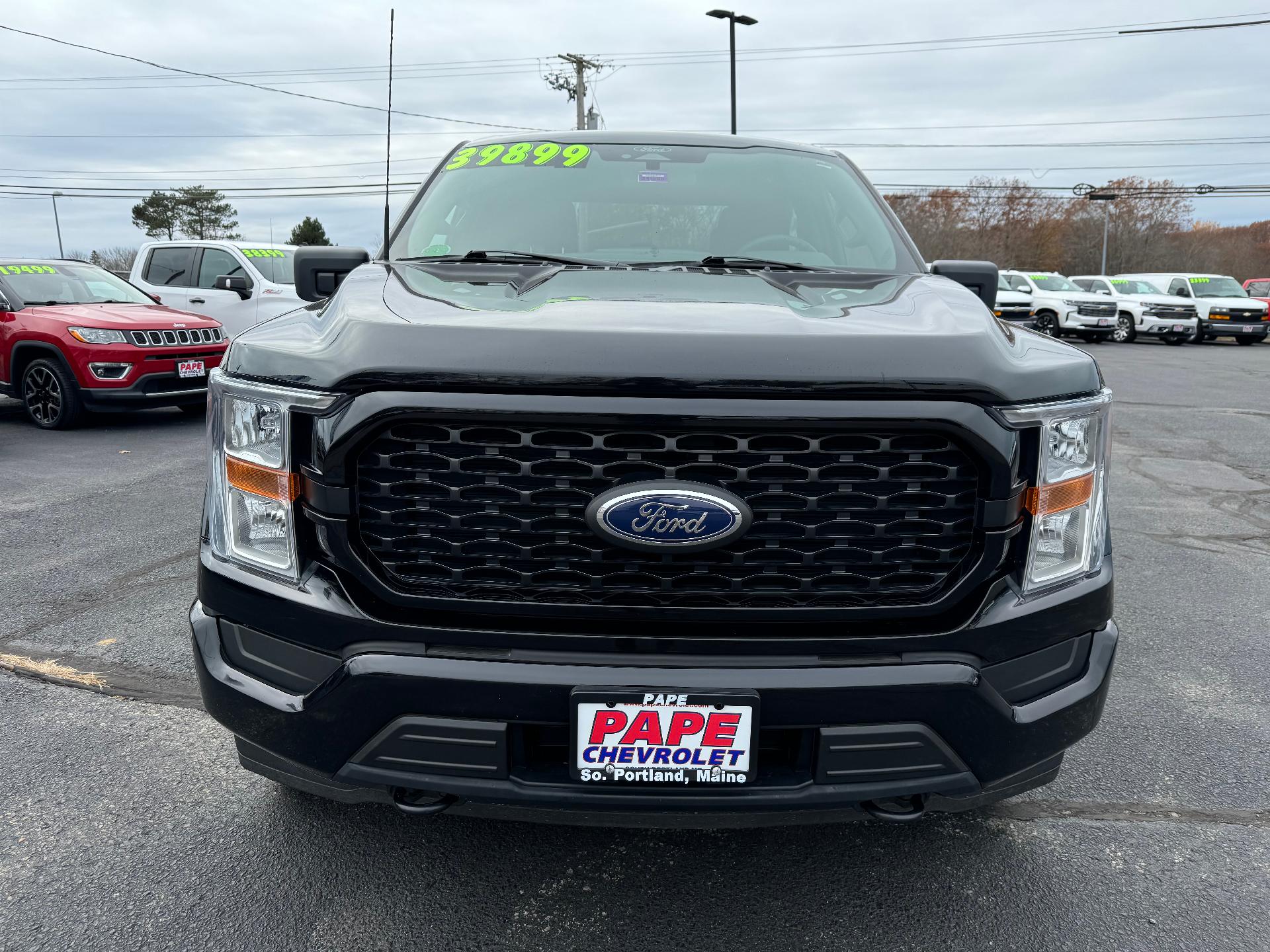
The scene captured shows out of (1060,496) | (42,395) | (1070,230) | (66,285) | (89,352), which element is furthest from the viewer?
(1070,230)

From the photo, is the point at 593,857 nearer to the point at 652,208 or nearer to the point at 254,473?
the point at 254,473

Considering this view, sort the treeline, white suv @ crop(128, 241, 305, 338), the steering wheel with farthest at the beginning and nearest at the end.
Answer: the treeline
white suv @ crop(128, 241, 305, 338)
the steering wheel

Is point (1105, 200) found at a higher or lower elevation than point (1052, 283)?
higher

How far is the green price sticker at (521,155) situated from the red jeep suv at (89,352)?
6241 millimetres

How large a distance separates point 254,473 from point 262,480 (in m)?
0.03

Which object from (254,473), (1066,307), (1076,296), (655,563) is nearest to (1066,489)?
(655,563)

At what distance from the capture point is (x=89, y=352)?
27.6ft

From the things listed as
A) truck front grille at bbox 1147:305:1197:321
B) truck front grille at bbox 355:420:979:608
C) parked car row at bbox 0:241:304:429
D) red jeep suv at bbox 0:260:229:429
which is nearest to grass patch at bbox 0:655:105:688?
truck front grille at bbox 355:420:979:608

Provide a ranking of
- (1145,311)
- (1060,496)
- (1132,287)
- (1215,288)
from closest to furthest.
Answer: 1. (1060,496)
2. (1145,311)
3. (1215,288)
4. (1132,287)

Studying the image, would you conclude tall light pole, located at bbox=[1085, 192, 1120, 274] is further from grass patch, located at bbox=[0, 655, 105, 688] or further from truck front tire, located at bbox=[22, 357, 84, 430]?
grass patch, located at bbox=[0, 655, 105, 688]

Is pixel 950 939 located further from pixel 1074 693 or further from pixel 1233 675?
pixel 1233 675

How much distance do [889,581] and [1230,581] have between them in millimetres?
3668

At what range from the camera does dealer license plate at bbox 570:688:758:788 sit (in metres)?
1.66

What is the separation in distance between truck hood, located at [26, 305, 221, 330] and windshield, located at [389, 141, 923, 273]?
6592 mm
